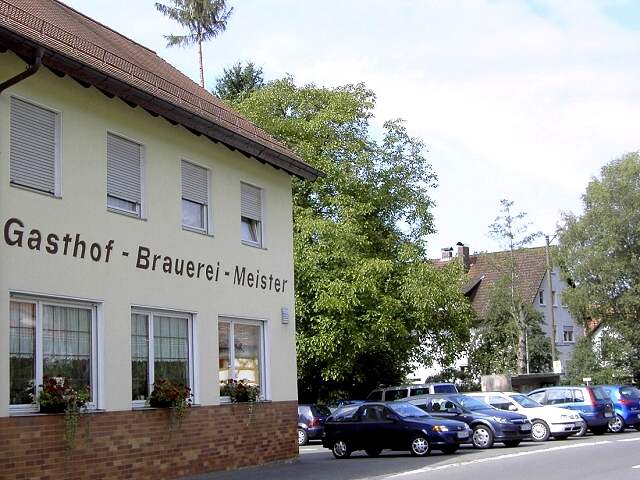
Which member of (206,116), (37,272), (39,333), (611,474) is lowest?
(611,474)

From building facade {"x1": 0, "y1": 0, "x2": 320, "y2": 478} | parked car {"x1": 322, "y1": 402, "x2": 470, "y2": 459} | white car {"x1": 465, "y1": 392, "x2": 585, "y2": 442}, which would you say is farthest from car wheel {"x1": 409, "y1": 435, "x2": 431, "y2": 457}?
white car {"x1": 465, "y1": 392, "x2": 585, "y2": 442}

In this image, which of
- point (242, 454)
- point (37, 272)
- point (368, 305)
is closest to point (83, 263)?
point (37, 272)

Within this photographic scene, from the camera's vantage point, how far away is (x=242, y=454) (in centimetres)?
1878

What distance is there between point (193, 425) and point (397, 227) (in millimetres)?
22776

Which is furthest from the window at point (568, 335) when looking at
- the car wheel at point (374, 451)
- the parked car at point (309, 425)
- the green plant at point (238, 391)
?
the green plant at point (238, 391)

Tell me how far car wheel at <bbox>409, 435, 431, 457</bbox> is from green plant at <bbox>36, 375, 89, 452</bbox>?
1005cm

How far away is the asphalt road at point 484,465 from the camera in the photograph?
16.5 metres

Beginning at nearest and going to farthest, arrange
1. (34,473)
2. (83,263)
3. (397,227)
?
(34,473), (83,263), (397,227)

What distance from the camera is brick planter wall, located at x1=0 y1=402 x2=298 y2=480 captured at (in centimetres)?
1352

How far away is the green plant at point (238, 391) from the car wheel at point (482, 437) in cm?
742

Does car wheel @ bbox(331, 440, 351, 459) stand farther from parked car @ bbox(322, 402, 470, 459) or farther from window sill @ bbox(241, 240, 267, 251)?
window sill @ bbox(241, 240, 267, 251)

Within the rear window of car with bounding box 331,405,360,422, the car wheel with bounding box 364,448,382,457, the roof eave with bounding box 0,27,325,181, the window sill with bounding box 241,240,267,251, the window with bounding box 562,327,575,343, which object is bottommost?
the car wheel with bounding box 364,448,382,457

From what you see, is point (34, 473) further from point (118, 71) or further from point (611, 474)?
point (611, 474)

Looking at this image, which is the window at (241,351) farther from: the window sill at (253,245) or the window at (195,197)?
the window at (195,197)
